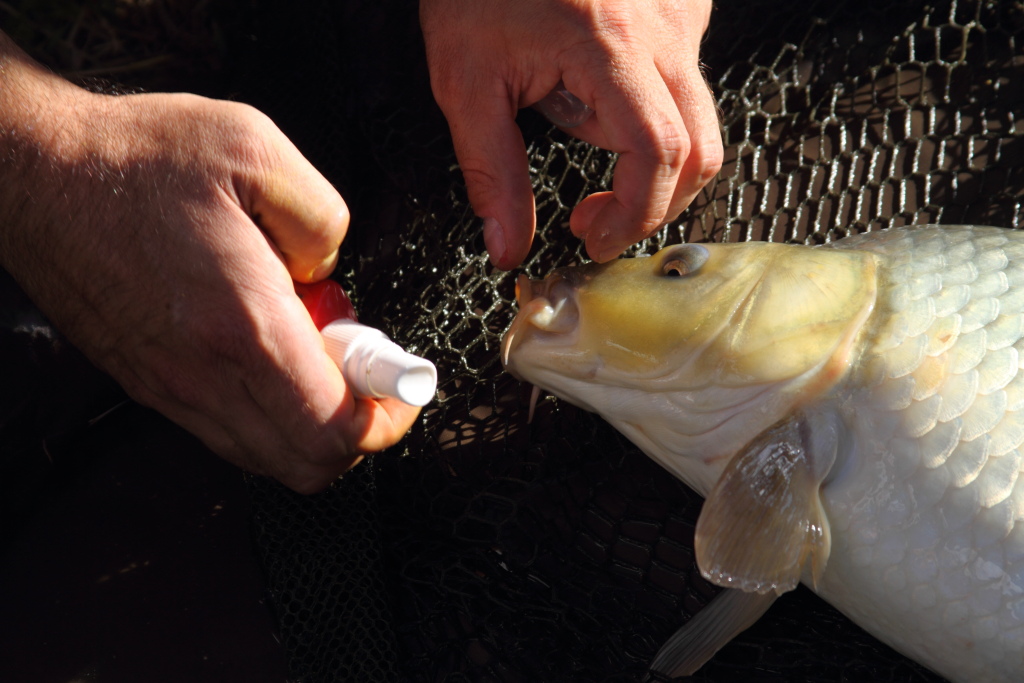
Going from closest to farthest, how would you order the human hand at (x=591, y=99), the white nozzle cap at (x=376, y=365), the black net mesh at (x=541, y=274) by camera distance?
the white nozzle cap at (x=376, y=365) → the human hand at (x=591, y=99) → the black net mesh at (x=541, y=274)

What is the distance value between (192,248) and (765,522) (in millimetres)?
922

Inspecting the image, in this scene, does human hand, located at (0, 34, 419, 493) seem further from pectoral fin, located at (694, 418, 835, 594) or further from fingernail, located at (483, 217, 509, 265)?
pectoral fin, located at (694, 418, 835, 594)

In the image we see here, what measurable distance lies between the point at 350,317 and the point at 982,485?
992mm

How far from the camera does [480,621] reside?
4.54 feet

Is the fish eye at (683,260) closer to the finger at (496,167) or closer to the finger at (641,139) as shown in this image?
the finger at (641,139)

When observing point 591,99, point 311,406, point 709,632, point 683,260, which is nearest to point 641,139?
point 591,99

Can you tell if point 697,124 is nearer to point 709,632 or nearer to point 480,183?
point 480,183

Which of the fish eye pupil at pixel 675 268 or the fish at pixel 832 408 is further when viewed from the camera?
the fish eye pupil at pixel 675 268

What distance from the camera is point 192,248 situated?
1139 millimetres

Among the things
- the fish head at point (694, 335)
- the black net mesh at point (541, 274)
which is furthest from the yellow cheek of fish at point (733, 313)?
the black net mesh at point (541, 274)

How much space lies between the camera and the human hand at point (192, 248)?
114 cm

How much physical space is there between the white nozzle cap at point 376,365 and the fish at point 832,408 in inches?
8.8

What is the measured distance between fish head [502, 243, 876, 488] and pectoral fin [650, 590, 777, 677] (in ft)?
0.82

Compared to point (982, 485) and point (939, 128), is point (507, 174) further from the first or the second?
point (939, 128)
